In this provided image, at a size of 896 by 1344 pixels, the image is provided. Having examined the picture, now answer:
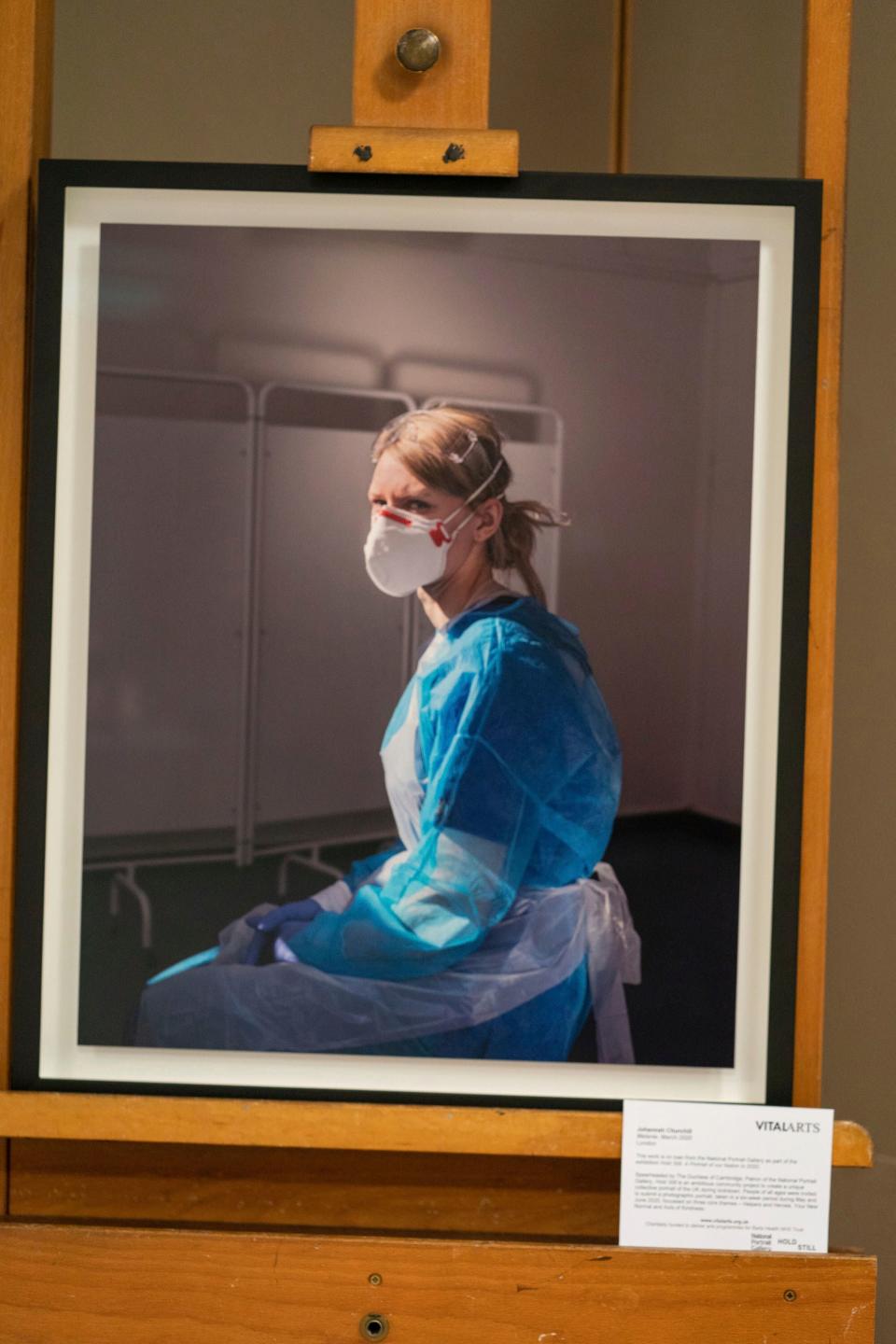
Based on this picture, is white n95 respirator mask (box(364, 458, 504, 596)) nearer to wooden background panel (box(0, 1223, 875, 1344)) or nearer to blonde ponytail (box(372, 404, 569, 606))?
blonde ponytail (box(372, 404, 569, 606))

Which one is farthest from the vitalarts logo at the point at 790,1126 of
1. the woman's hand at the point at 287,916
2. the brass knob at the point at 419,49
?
the brass knob at the point at 419,49

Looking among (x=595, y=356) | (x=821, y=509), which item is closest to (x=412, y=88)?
(x=595, y=356)

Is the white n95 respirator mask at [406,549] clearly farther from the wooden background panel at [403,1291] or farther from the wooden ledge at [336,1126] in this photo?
the wooden background panel at [403,1291]

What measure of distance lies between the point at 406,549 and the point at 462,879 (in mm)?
277

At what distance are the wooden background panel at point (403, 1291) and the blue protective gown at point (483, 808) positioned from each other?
18cm

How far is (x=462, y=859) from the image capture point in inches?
41.5

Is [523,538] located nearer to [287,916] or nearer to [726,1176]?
[287,916]

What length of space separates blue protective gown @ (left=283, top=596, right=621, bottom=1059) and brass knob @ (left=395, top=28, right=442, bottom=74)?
445 mm

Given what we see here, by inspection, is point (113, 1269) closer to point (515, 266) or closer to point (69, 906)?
point (69, 906)

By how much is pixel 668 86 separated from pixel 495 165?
1.92 feet

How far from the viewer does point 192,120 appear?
1588mm

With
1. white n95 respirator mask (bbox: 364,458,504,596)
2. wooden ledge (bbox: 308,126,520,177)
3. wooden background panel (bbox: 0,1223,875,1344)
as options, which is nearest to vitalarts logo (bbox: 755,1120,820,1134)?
wooden background panel (bbox: 0,1223,875,1344)

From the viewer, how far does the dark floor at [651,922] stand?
3.46 ft

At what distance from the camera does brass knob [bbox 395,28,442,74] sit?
1.04m
